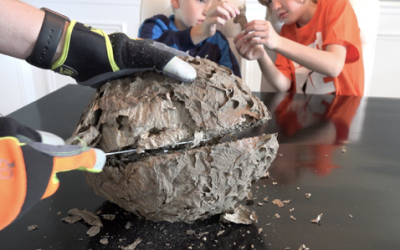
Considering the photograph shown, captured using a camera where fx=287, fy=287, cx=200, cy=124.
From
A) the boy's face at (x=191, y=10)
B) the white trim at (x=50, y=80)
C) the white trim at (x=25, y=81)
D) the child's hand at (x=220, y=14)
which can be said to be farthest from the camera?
the white trim at (x=50, y=80)

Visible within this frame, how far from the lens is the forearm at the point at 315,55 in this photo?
1.60 metres

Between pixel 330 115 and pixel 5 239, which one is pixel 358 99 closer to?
pixel 330 115

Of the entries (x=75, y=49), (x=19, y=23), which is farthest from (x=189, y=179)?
(x=19, y=23)

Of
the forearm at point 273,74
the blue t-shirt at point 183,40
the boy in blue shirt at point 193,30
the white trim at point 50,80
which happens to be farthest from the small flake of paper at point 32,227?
the white trim at point 50,80

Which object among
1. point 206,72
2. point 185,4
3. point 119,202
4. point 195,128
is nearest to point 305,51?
point 185,4

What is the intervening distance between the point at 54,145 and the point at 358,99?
166 cm

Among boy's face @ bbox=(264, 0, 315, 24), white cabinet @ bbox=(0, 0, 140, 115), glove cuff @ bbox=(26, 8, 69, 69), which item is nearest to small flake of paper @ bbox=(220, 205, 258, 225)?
glove cuff @ bbox=(26, 8, 69, 69)

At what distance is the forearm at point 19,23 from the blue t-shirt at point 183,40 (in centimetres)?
114

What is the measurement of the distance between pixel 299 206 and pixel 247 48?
106cm

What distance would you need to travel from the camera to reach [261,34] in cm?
151

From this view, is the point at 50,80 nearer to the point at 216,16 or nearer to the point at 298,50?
the point at 216,16

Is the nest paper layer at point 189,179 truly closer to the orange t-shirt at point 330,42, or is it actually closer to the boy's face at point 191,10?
the orange t-shirt at point 330,42

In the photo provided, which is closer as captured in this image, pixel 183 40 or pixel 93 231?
pixel 93 231

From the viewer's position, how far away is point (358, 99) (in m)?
1.66
